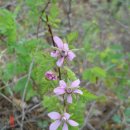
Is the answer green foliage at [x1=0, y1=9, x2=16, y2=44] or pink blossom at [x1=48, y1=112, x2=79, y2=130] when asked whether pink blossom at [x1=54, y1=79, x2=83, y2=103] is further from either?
green foliage at [x1=0, y1=9, x2=16, y2=44]

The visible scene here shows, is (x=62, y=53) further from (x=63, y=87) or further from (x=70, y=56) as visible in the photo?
(x=63, y=87)

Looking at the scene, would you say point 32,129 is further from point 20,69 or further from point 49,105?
point 49,105

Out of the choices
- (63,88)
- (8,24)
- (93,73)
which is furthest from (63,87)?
(93,73)

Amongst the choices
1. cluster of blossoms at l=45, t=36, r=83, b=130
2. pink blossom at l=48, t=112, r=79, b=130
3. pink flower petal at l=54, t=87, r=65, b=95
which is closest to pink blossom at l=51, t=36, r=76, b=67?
cluster of blossoms at l=45, t=36, r=83, b=130

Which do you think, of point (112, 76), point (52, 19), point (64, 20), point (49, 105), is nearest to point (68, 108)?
point (49, 105)

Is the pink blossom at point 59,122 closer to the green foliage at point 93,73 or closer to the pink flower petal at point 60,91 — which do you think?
the pink flower petal at point 60,91
